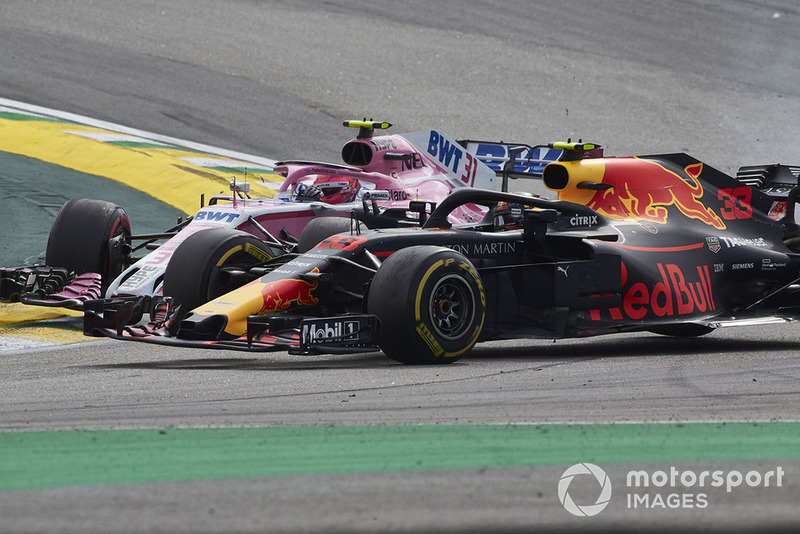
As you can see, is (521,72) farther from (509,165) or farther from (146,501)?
(146,501)

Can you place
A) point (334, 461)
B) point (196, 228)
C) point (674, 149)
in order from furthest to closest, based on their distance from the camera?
point (674, 149)
point (196, 228)
point (334, 461)

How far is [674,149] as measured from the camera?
79.2 ft

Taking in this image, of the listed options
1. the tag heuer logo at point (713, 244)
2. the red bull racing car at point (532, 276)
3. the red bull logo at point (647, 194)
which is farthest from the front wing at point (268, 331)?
the tag heuer logo at point (713, 244)

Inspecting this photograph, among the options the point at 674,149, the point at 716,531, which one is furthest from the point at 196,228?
the point at 674,149

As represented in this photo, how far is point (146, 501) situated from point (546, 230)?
5.82 meters

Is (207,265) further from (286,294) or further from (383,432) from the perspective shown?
(383,432)

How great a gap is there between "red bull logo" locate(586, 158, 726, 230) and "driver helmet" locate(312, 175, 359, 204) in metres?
3.90

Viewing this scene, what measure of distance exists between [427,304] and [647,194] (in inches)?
122

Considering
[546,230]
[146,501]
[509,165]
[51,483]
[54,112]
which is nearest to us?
[146,501]

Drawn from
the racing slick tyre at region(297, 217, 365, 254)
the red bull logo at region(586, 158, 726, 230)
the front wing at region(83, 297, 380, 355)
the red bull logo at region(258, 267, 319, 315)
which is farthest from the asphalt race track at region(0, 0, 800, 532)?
the racing slick tyre at region(297, 217, 365, 254)

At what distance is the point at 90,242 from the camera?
1179 cm

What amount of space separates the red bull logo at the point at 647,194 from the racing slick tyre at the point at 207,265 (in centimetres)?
292

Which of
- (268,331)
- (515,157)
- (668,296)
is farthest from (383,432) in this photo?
(515,157)

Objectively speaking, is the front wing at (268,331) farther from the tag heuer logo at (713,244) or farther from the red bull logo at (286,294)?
the tag heuer logo at (713,244)
